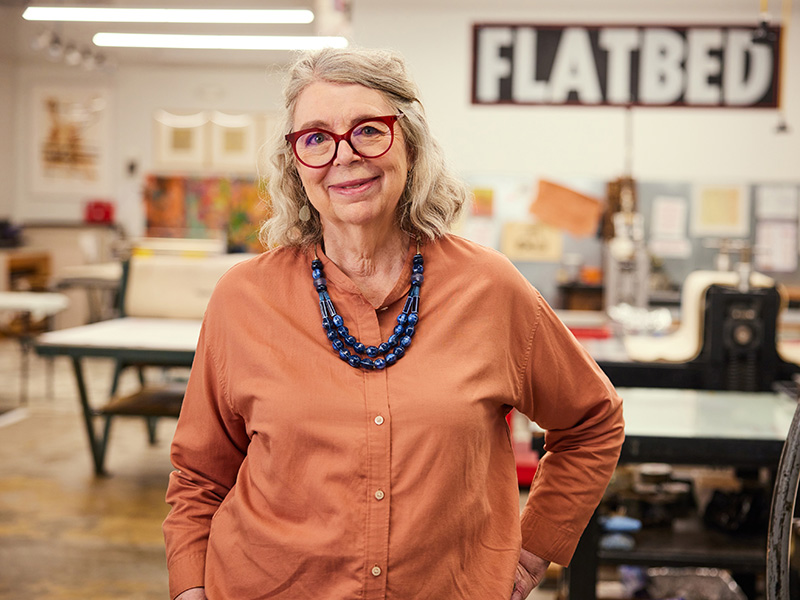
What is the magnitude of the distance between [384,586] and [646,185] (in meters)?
6.06

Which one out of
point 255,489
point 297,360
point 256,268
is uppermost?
point 256,268

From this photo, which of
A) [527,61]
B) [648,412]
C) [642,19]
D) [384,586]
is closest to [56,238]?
[527,61]

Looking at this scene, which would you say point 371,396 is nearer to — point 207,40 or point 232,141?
point 207,40

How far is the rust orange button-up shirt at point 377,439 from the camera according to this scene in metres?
1.40

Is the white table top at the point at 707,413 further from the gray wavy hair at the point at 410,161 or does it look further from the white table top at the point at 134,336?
the white table top at the point at 134,336

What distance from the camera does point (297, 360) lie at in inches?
57.6

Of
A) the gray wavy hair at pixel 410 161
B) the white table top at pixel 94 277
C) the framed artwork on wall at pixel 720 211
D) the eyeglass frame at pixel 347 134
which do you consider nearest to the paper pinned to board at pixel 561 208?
the framed artwork on wall at pixel 720 211

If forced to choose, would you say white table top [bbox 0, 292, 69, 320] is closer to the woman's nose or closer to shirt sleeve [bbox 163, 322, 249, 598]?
shirt sleeve [bbox 163, 322, 249, 598]

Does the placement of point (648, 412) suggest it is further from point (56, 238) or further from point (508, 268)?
point (56, 238)

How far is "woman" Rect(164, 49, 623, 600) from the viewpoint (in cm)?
140

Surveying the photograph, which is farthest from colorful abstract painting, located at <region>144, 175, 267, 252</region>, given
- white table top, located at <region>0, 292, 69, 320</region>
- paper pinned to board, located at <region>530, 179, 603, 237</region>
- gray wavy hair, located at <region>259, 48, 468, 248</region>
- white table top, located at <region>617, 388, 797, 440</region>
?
gray wavy hair, located at <region>259, 48, 468, 248</region>

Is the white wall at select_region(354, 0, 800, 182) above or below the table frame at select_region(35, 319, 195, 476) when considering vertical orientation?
above

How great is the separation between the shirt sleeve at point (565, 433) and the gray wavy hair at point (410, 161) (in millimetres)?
272

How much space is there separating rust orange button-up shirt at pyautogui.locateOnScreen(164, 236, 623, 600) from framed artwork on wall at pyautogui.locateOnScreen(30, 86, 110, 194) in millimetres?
11133
